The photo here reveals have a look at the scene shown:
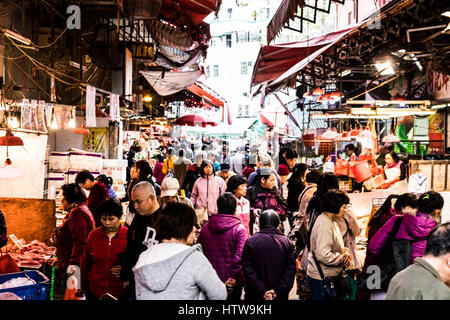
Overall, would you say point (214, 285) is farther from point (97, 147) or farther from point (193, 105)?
point (193, 105)

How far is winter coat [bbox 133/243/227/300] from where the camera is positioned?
117 inches

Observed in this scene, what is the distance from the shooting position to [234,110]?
50.6 m

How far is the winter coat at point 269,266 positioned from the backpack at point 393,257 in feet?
3.52

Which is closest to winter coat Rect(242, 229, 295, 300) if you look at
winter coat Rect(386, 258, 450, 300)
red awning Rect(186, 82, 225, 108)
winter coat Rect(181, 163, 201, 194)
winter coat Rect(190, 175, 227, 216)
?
winter coat Rect(386, 258, 450, 300)

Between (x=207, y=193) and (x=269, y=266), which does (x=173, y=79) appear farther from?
(x=269, y=266)

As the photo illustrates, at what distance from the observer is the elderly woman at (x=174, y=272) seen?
9.73 ft

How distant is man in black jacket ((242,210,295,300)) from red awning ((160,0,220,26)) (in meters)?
6.88

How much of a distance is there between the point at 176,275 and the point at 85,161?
1049 centimetres

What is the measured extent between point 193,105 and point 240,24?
2632cm

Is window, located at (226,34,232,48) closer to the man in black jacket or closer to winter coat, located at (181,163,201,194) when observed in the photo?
winter coat, located at (181,163,201,194)

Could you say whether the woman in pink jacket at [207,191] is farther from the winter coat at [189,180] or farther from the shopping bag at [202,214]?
the winter coat at [189,180]

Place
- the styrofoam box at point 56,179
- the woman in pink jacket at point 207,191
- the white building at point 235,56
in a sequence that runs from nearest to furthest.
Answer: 1. the woman in pink jacket at point 207,191
2. the styrofoam box at point 56,179
3. the white building at point 235,56

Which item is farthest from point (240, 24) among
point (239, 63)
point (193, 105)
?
point (193, 105)

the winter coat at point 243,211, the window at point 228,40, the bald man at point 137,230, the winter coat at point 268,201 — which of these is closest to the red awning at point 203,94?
the winter coat at point 268,201
